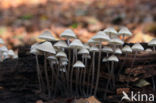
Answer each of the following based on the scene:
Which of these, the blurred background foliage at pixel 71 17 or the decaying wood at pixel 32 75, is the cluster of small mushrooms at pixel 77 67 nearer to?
the decaying wood at pixel 32 75

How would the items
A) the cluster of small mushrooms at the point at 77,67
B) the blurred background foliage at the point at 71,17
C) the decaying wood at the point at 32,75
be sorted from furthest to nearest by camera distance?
the blurred background foliage at the point at 71,17
the decaying wood at the point at 32,75
the cluster of small mushrooms at the point at 77,67

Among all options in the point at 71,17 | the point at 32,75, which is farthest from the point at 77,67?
the point at 71,17

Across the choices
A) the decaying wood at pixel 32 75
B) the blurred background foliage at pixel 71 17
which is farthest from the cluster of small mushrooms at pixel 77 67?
the blurred background foliage at pixel 71 17

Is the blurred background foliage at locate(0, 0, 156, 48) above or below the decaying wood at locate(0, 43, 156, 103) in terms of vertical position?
above

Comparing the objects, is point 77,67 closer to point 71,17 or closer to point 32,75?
point 32,75

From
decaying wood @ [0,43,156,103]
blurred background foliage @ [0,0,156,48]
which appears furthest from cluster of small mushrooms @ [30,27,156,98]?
blurred background foliage @ [0,0,156,48]

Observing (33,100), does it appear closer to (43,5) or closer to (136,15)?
(136,15)

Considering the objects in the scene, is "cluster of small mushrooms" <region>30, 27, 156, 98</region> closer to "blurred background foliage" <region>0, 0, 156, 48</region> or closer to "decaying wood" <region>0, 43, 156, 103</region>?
"decaying wood" <region>0, 43, 156, 103</region>

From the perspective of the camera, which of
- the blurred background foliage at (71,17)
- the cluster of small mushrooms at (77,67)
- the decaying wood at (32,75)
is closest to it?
the cluster of small mushrooms at (77,67)

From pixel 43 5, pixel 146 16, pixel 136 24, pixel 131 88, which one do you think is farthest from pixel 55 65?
pixel 43 5

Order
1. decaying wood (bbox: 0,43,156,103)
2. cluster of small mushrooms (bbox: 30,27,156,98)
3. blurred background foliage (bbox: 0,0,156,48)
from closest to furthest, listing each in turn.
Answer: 1. cluster of small mushrooms (bbox: 30,27,156,98)
2. decaying wood (bbox: 0,43,156,103)
3. blurred background foliage (bbox: 0,0,156,48)
